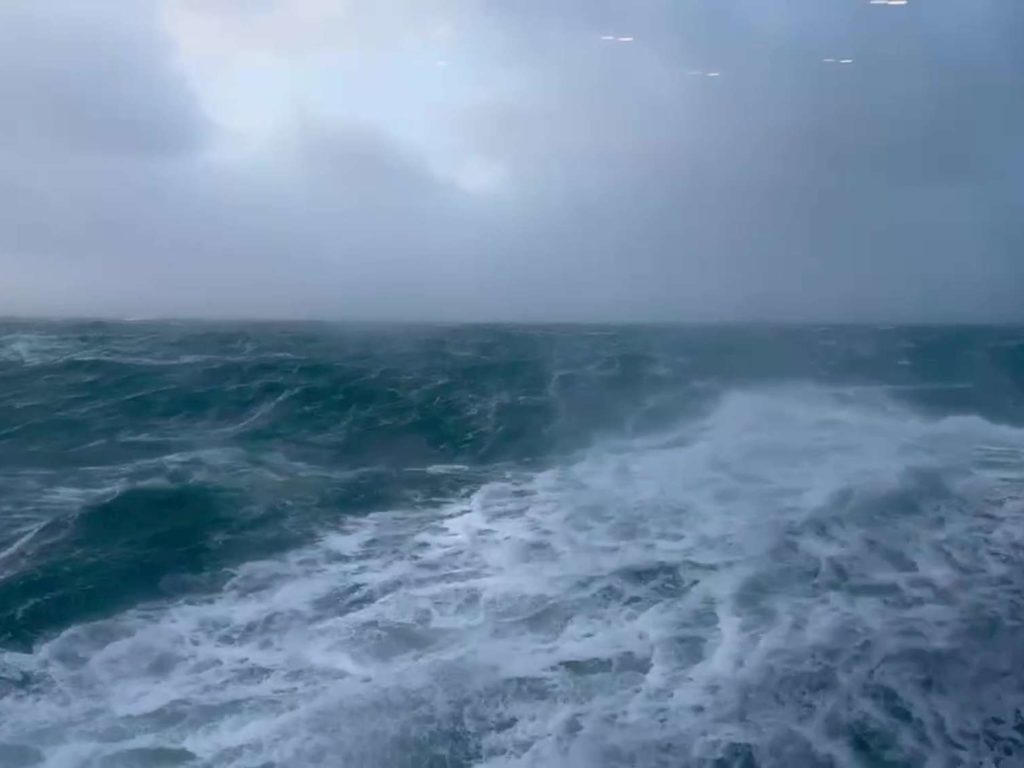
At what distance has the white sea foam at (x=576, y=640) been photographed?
8.18 meters

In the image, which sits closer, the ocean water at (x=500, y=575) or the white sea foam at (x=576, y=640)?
the white sea foam at (x=576, y=640)

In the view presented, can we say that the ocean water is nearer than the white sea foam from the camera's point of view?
No

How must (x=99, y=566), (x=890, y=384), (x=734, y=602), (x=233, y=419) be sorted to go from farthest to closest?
1. (x=890, y=384)
2. (x=233, y=419)
3. (x=99, y=566)
4. (x=734, y=602)

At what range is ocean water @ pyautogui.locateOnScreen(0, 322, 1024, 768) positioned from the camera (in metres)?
8.34

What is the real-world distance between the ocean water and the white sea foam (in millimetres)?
45

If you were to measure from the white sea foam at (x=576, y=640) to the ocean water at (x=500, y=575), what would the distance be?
0.15 ft

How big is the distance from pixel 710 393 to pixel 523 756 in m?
18.1

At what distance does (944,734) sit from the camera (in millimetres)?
8273

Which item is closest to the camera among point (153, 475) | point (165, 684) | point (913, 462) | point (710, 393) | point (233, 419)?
point (165, 684)

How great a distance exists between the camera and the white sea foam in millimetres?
8180

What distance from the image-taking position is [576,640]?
10.3 meters

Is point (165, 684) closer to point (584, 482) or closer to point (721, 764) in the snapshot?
point (721, 764)

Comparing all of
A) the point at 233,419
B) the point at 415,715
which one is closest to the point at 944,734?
the point at 415,715

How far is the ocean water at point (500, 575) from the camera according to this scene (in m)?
8.34
